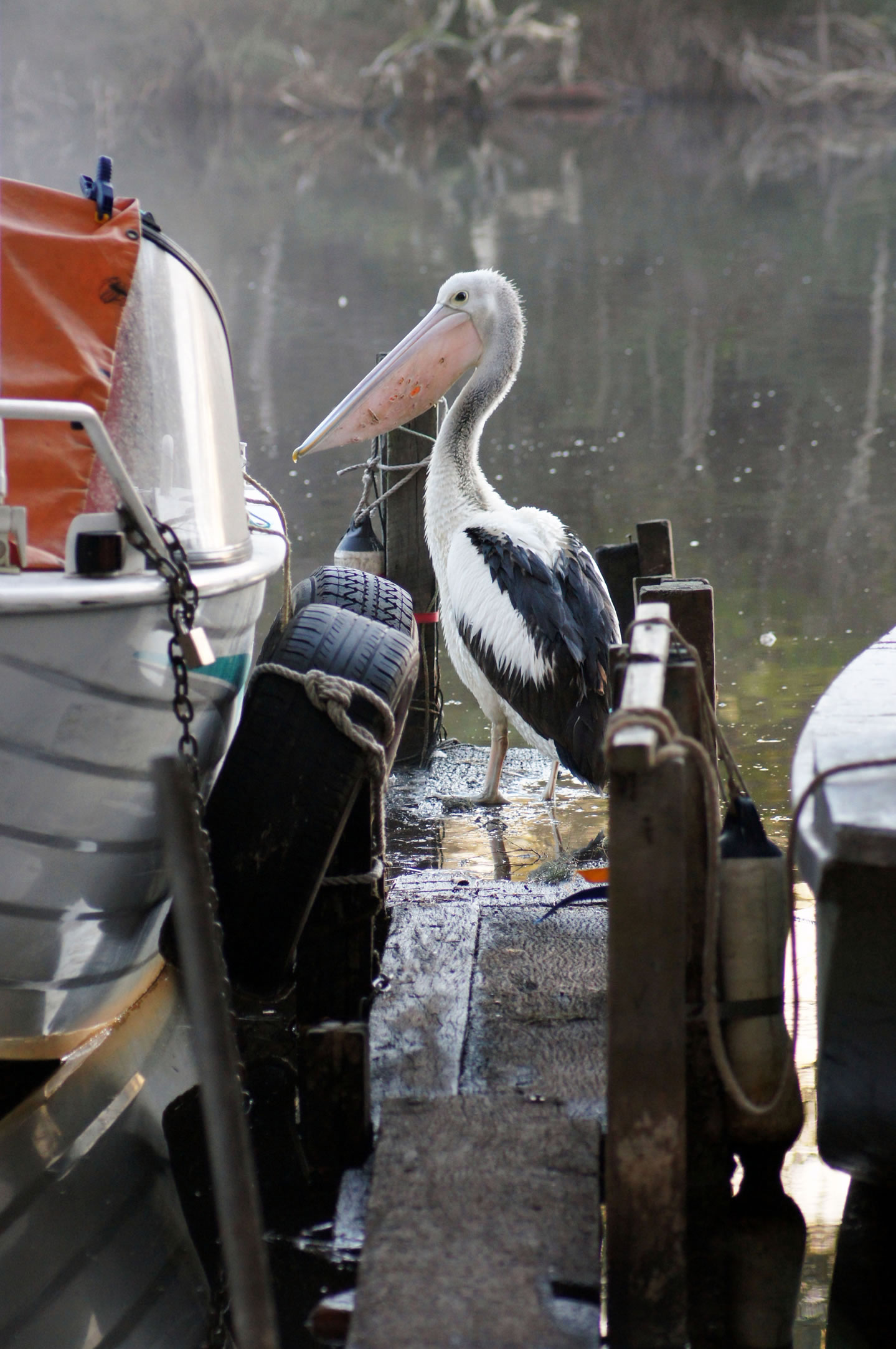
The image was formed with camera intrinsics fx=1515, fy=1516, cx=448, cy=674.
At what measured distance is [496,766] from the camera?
5.23 m

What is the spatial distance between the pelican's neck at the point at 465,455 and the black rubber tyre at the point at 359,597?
3.28 feet

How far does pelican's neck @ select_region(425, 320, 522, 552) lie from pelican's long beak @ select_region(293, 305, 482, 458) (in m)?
0.12

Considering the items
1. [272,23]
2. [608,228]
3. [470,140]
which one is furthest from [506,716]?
[272,23]

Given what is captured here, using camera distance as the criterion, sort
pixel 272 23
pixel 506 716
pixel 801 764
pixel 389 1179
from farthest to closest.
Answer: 1. pixel 272 23
2. pixel 506 716
3. pixel 801 764
4. pixel 389 1179

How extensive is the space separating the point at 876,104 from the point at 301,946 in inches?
1566

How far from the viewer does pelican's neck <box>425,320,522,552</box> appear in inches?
212

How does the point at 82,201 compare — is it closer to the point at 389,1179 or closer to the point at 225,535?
the point at 225,535

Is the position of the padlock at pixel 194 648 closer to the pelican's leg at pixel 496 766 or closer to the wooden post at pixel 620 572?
the pelican's leg at pixel 496 766

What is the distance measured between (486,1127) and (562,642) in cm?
213

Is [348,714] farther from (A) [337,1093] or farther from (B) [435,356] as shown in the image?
(B) [435,356]

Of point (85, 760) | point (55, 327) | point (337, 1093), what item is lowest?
point (337, 1093)

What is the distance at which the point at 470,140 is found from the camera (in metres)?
38.3

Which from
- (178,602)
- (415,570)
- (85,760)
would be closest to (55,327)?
(178,602)

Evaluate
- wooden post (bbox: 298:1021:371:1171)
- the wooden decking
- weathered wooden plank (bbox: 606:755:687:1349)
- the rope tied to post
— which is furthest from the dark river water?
the rope tied to post
